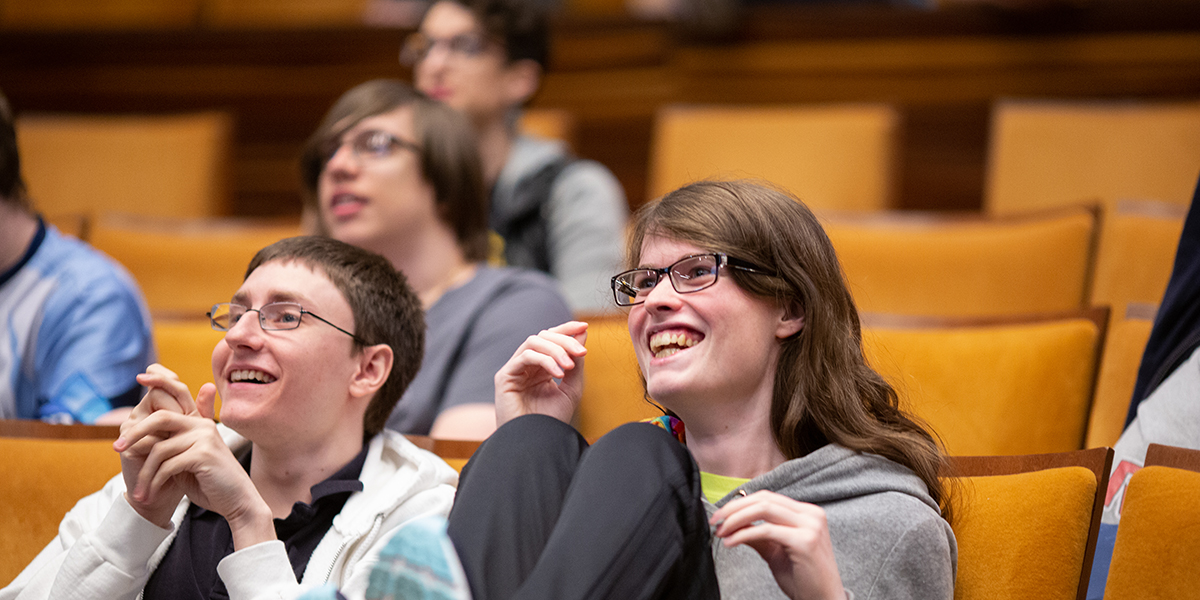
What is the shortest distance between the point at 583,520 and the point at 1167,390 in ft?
1.84

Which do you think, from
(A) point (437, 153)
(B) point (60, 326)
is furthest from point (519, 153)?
(B) point (60, 326)

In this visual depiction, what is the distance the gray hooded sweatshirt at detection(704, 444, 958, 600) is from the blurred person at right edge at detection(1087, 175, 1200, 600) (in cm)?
20

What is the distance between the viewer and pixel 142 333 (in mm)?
1183

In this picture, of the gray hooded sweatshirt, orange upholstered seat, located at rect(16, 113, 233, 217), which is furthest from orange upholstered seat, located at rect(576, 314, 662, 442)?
orange upholstered seat, located at rect(16, 113, 233, 217)

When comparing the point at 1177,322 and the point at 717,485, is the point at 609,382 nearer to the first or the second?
the point at 717,485

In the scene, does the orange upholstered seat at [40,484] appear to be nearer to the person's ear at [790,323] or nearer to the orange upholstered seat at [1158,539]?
the person's ear at [790,323]

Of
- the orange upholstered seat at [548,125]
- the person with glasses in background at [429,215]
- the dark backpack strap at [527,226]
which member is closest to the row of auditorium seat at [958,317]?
the person with glasses in background at [429,215]

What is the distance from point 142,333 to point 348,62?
1.36m

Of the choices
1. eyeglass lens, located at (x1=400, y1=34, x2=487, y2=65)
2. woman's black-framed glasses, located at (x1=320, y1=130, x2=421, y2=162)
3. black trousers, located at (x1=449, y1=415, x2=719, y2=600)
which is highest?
eyeglass lens, located at (x1=400, y1=34, x2=487, y2=65)

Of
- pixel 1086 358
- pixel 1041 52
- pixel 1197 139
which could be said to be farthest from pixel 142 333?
pixel 1041 52

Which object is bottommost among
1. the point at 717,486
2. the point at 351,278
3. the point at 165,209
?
the point at 165,209

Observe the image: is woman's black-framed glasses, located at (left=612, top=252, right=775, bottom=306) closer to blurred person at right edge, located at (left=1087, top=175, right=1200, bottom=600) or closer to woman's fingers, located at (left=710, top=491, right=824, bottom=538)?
woman's fingers, located at (left=710, top=491, right=824, bottom=538)

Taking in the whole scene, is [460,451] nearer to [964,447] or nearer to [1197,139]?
[964,447]

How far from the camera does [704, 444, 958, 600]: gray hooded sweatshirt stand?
763 mm
